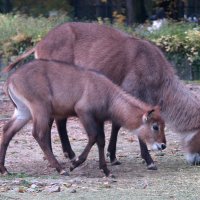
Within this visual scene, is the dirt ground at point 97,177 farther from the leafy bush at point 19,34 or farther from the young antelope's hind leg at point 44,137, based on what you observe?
the leafy bush at point 19,34

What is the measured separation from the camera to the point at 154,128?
8758mm

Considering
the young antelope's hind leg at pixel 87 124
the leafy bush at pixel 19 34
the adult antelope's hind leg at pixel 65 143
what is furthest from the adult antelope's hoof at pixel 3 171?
the leafy bush at pixel 19 34

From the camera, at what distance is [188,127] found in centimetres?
949

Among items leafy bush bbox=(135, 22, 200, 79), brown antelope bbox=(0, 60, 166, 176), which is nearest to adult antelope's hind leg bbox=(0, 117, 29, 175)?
brown antelope bbox=(0, 60, 166, 176)

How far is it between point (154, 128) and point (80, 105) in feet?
2.64

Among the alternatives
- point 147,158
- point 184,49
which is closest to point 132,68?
point 147,158

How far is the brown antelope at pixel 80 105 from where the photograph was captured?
8.78 m

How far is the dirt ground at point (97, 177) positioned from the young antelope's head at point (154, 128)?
13.7 inches

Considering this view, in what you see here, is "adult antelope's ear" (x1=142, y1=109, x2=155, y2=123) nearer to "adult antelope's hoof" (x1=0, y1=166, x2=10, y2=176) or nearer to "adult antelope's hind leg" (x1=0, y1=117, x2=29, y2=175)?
"adult antelope's hind leg" (x1=0, y1=117, x2=29, y2=175)

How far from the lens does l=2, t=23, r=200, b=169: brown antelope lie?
9.52 metres

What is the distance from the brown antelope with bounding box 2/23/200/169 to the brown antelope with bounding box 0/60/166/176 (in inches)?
12.5

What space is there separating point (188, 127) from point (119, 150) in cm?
138

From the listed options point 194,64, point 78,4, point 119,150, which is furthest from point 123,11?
point 119,150

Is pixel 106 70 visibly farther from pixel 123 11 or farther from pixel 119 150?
pixel 123 11
